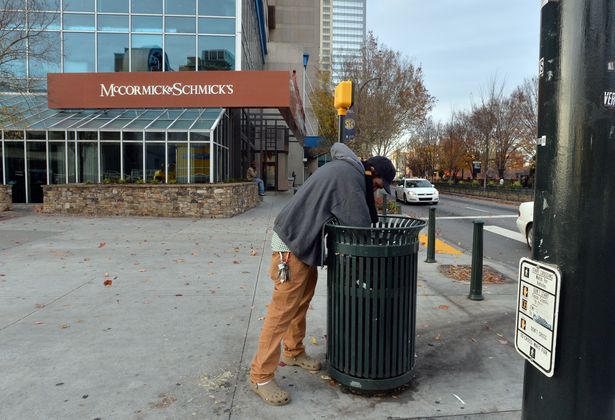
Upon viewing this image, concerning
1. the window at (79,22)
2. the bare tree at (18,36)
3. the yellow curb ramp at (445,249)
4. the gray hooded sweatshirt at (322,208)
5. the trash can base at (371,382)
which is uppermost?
the window at (79,22)

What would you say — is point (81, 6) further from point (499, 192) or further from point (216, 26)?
point (499, 192)

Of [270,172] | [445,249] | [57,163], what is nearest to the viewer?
[445,249]

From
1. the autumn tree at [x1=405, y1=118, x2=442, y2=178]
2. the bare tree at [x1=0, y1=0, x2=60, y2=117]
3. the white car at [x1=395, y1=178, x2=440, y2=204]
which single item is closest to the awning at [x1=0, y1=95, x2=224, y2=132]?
the bare tree at [x1=0, y1=0, x2=60, y2=117]

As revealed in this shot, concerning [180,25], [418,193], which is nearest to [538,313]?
[180,25]

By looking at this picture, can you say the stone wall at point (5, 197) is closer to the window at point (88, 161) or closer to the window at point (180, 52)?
the window at point (88, 161)

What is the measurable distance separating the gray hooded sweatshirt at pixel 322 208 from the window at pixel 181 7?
1957cm

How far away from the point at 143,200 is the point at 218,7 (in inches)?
401

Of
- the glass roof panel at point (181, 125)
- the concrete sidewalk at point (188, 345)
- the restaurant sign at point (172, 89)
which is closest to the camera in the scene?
the concrete sidewalk at point (188, 345)

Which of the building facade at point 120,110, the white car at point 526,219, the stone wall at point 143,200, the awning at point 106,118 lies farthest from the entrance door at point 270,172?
the white car at point 526,219

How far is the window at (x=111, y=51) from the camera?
20000mm

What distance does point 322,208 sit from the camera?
320cm

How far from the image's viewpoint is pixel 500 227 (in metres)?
14.0

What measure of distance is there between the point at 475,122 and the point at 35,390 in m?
39.7

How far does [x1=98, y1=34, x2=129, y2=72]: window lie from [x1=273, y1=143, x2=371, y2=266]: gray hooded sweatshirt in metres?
19.5
